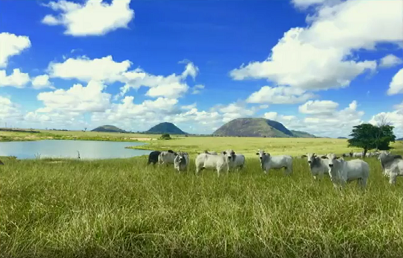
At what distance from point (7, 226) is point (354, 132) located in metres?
61.2

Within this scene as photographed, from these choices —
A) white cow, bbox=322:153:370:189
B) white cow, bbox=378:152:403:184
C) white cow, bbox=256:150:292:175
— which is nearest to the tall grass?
white cow, bbox=322:153:370:189

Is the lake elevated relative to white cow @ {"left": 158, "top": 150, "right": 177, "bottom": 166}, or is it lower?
lower

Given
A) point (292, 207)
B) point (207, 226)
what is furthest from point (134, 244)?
point (292, 207)

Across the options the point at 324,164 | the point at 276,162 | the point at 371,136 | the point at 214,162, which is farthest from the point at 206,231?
the point at 371,136

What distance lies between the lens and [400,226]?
18.0 ft

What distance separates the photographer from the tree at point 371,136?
5566 cm

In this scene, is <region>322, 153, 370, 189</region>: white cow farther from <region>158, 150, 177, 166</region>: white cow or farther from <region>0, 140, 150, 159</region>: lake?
<region>0, 140, 150, 159</region>: lake

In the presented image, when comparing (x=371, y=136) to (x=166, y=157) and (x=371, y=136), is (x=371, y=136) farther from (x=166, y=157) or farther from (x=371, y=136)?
(x=166, y=157)

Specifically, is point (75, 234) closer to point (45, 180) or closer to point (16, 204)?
point (16, 204)

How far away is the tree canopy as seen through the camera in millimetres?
55656

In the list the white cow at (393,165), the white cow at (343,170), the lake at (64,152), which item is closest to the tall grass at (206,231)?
the white cow at (343,170)

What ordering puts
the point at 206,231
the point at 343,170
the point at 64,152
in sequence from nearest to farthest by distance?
the point at 206,231 → the point at 343,170 → the point at 64,152

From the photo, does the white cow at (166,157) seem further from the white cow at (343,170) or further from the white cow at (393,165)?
the white cow at (393,165)

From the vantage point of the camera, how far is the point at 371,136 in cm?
5641
